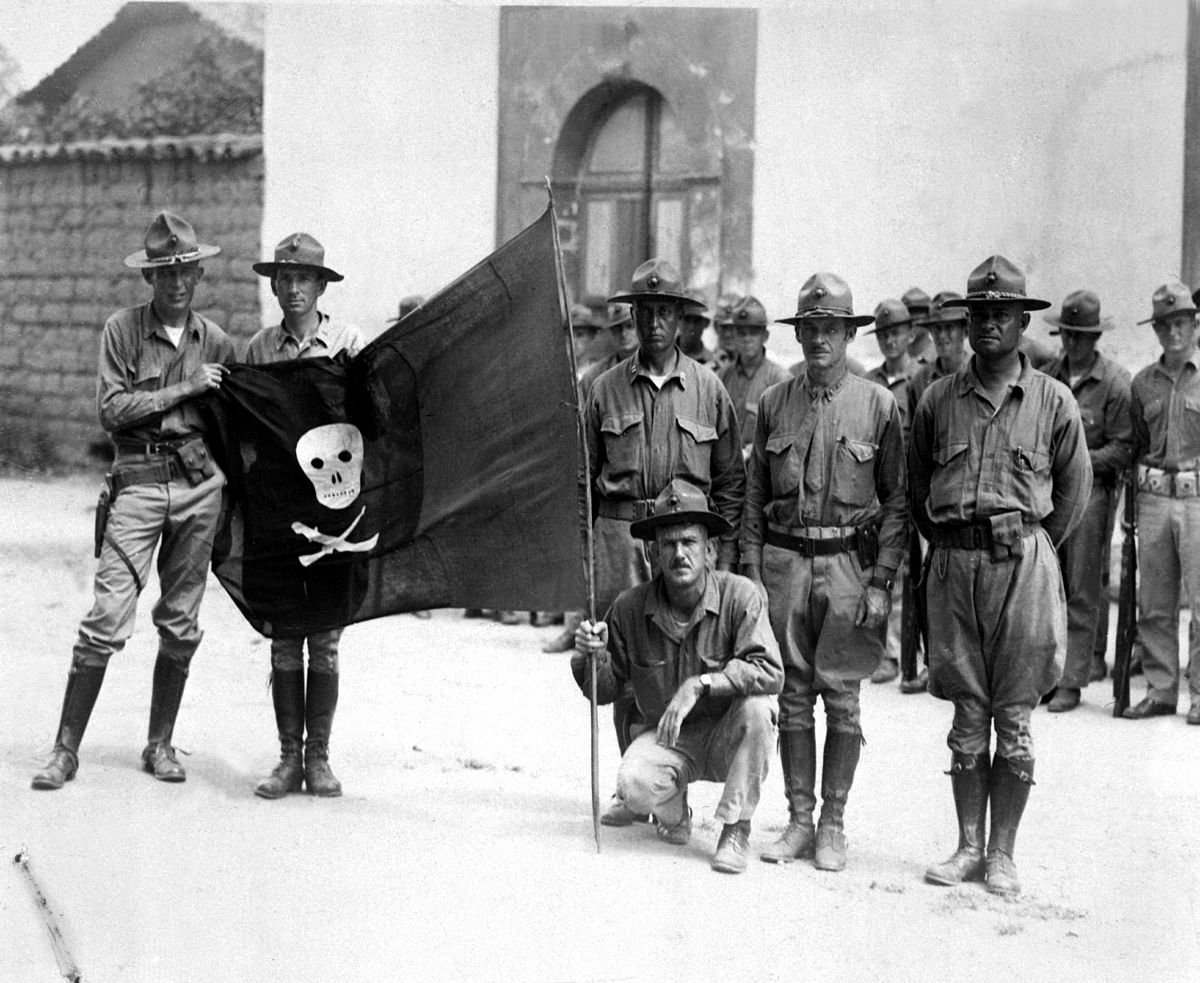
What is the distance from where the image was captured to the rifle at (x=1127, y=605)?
8594mm

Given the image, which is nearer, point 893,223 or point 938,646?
point 938,646

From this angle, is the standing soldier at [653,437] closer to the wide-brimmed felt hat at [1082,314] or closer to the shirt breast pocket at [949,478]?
the shirt breast pocket at [949,478]

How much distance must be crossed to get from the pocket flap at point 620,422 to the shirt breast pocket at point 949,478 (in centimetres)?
128

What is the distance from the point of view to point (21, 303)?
17859 millimetres

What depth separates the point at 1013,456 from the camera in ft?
19.2

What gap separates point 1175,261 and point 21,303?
12.3 metres

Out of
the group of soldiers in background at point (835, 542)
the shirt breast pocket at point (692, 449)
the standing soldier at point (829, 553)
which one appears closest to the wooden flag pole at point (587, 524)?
the group of soldiers in background at point (835, 542)

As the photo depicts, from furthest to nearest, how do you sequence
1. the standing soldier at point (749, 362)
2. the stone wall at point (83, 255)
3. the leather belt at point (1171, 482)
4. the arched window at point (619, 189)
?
1. the stone wall at point (83, 255)
2. the arched window at point (619, 189)
3. the standing soldier at point (749, 362)
4. the leather belt at point (1171, 482)

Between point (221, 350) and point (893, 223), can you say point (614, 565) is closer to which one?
point (221, 350)

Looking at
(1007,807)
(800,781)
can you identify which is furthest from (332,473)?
(1007,807)

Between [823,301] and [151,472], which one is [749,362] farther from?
[151,472]

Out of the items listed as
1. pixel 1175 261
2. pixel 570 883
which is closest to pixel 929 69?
pixel 1175 261

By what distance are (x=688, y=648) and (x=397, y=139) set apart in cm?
949

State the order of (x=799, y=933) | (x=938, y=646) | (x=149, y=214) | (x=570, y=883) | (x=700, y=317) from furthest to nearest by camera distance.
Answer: (x=149, y=214) < (x=700, y=317) < (x=938, y=646) < (x=570, y=883) < (x=799, y=933)
